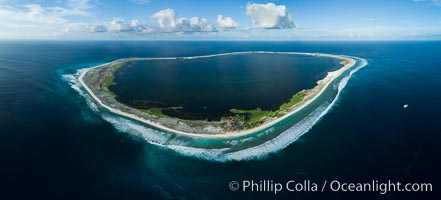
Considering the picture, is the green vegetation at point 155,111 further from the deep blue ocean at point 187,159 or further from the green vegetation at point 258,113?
the green vegetation at point 258,113

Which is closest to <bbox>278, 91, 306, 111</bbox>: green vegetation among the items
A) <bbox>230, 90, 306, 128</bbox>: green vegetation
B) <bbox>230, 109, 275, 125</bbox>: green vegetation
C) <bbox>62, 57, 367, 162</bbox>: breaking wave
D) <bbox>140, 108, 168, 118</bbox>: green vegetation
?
<bbox>230, 90, 306, 128</bbox>: green vegetation

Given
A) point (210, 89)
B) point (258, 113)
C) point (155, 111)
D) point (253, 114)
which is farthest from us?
point (210, 89)

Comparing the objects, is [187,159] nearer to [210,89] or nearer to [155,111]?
[155,111]

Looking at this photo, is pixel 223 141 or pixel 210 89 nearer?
pixel 223 141

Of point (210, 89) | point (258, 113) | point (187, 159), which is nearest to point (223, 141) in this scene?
point (187, 159)

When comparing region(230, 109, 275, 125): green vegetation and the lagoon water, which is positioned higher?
the lagoon water

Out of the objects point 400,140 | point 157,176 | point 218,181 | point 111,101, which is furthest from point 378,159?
point 111,101

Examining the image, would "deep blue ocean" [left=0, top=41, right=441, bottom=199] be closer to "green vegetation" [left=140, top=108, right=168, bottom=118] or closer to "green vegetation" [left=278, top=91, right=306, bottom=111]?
"green vegetation" [left=140, top=108, right=168, bottom=118]

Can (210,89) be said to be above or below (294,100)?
above

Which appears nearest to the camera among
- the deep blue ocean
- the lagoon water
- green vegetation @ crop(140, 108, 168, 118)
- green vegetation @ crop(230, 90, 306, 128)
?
the deep blue ocean

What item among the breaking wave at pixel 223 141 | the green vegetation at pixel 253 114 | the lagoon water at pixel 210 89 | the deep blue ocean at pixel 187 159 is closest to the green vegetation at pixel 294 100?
the lagoon water at pixel 210 89

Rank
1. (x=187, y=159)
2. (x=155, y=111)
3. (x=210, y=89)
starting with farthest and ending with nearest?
(x=210, y=89) < (x=155, y=111) < (x=187, y=159)

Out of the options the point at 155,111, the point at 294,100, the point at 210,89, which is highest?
the point at 210,89
